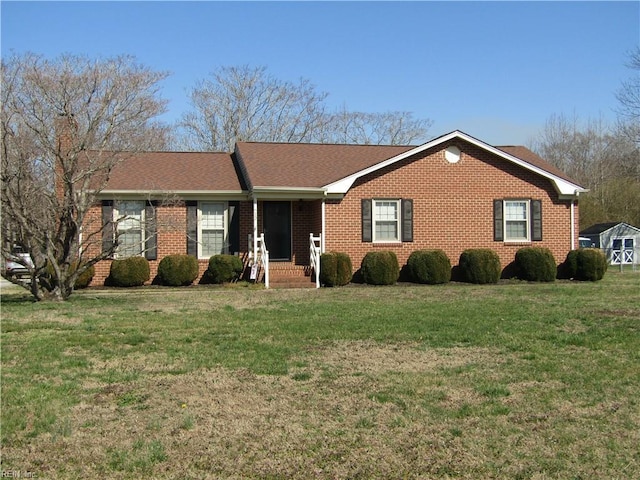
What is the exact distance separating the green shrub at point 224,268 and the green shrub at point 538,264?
321 inches

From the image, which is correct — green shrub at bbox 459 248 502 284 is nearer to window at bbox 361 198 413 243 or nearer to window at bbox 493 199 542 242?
window at bbox 493 199 542 242

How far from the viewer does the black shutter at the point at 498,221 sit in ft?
68.7

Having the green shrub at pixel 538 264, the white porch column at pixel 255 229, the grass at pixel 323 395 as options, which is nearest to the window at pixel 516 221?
the green shrub at pixel 538 264

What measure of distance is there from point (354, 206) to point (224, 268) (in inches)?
162

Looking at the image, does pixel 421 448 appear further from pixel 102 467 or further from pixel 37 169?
pixel 37 169

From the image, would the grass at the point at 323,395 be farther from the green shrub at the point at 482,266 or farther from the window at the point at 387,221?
the window at the point at 387,221

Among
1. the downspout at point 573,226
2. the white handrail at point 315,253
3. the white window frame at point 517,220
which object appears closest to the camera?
the white handrail at point 315,253

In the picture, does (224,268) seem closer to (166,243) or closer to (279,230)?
(166,243)

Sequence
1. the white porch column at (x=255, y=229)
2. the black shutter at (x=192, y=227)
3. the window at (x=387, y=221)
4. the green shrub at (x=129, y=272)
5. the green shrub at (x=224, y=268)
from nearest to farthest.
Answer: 1. the green shrub at (x=129, y=272)
2. the white porch column at (x=255, y=229)
3. the green shrub at (x=224, y=268)
4. the black shutter at (x=192, y=227)
5. the window at (x=387, y=221)

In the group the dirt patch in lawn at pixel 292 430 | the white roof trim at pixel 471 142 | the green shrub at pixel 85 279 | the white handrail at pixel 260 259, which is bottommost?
the dirt patch in lawn at pixel 292 430

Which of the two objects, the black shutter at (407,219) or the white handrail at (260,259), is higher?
the black shutter at (407,219)

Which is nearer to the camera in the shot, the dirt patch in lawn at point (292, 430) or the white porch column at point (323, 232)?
the dirt patch in lawn at point (292, 430)

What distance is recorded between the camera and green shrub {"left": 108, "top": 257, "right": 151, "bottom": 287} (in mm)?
19078

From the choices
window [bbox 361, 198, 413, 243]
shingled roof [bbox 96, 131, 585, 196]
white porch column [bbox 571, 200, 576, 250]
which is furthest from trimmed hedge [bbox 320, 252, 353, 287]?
white porch column [bbox 571, 200, 576, 250]
